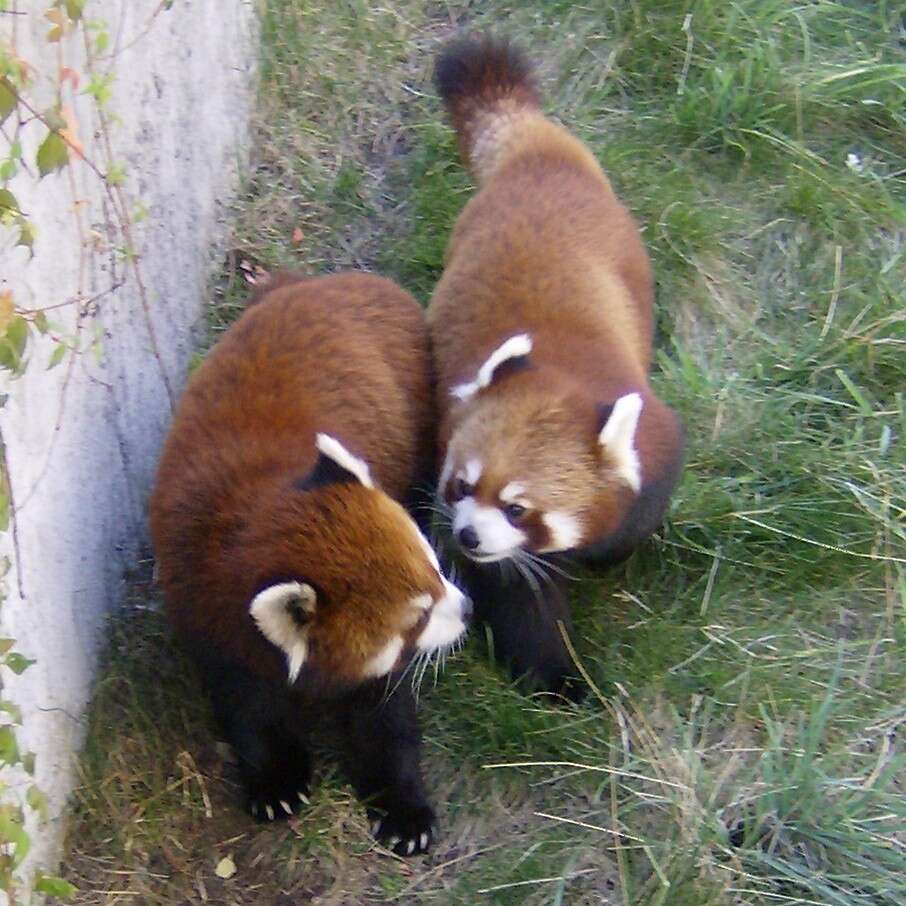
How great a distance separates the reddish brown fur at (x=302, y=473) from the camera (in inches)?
83.5

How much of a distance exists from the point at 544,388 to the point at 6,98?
1.26 m

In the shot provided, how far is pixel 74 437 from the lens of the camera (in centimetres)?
236

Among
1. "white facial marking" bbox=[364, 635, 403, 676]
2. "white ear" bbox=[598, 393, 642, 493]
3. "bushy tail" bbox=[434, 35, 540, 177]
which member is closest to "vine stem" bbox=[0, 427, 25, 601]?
"white facial marking" bbox=[364, 635, 403, 676]

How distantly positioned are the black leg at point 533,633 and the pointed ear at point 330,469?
60 cm

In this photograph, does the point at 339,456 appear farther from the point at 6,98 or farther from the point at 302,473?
the point at 6,98

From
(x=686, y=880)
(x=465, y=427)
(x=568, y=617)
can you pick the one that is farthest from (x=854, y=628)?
(x=465, y=427)

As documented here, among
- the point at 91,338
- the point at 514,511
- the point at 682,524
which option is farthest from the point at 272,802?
the point at 682,524

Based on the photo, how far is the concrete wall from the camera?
2.08 metres

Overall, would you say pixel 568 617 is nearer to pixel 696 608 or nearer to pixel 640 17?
pixel 696 608

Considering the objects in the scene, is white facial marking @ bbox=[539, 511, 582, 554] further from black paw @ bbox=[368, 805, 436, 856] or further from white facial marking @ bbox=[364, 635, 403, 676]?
black paw @ bbox=[368, 805, 436, 856]

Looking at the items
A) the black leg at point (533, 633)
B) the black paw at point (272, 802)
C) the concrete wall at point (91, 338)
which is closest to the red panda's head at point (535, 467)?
the black leg at point (533, 633)

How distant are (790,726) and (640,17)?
2493 mm

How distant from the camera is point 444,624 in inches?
90.4

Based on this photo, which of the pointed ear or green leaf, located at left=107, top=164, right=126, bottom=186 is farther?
green leaf, located at left=107, top=164, right=126, bottom=186
